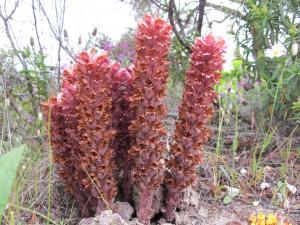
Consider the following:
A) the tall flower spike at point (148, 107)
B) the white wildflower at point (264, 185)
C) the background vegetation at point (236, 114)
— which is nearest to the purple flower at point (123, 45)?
the background vegetation at point (236, 114)

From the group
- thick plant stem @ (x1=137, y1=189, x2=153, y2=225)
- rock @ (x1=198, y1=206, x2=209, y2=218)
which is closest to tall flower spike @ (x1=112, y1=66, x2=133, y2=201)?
thick plant stem @ (x1=137, y1=189, x2=153, y2=225)

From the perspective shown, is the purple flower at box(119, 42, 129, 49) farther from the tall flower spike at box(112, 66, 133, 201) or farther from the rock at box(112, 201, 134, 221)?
the rock at box(112, 201, 134, 221)

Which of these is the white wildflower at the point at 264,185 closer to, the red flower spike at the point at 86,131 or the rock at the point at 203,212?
the rock at the point at 203,212

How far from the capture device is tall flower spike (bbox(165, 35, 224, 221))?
1782 millimetres

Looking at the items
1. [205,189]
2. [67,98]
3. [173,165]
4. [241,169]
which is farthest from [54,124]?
[241,169]

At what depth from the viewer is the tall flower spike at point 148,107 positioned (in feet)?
5.63

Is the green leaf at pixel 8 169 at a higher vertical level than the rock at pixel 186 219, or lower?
higher

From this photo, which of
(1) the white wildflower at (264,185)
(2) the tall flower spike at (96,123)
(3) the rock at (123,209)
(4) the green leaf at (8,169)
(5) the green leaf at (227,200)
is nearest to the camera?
(4) the green leaf at (8,169)

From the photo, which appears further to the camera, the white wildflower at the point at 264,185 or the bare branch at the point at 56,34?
the bare branch at the point at 56,34

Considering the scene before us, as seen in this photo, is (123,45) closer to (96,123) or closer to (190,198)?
(190,198)

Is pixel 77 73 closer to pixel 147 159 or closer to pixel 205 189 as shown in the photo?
pixel 147 159

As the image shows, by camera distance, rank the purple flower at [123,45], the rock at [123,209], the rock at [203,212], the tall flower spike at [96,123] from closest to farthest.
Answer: the tall flower spike at [96,123] → the rock at [123,209] → the rock at [203,212] → the purple flower at [123,45]

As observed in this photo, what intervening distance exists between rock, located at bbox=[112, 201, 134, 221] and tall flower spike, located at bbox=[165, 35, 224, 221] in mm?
182

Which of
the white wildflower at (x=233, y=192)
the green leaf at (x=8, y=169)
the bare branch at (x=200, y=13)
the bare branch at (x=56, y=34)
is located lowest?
the white wildflower at (x=233, y=192)
